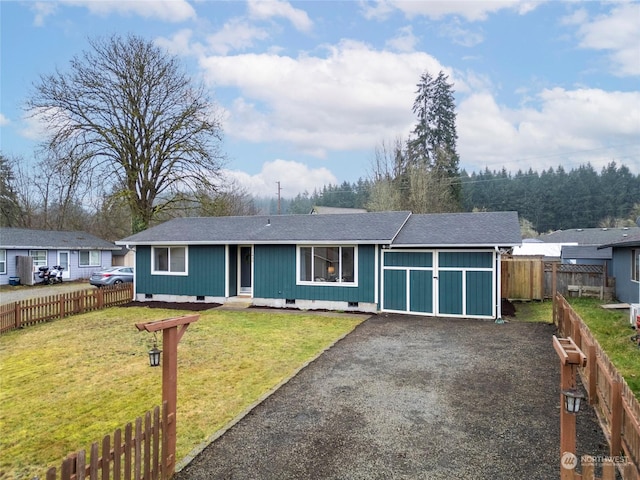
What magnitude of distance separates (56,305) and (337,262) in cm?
987

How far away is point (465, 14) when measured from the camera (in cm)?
1345

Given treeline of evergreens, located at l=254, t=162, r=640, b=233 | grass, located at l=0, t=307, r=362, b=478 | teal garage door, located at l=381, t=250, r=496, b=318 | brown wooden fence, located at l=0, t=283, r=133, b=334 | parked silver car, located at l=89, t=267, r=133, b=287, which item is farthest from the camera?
treeline of evergreens, located at l=254, t=162, r=640, b=233

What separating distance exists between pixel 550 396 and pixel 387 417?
2769mm

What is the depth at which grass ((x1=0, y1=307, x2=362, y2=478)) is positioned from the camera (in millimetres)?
4980

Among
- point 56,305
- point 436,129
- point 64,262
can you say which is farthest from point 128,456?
point 436,129

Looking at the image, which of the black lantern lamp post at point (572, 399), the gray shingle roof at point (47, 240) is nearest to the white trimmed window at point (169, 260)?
the gray shingle roof at point (47, 240)

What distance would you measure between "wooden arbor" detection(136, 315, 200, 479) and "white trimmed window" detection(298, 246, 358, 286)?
1008 centimetres

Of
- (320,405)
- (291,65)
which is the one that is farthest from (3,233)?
(320,405)

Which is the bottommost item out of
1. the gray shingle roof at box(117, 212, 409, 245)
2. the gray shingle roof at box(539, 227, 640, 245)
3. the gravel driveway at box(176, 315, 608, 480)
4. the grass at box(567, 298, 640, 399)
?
the grass at box(567, 298, 640, 399)

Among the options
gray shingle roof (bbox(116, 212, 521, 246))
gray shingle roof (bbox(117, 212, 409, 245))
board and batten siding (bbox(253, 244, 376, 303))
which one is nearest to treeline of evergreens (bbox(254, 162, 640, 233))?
gray shingle roof (bbox(117, 212, 409, 245))

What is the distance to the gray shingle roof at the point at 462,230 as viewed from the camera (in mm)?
12484

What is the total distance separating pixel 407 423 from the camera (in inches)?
203

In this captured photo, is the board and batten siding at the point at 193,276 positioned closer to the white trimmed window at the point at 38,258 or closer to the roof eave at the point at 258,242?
the roof eave at the point at 258,242

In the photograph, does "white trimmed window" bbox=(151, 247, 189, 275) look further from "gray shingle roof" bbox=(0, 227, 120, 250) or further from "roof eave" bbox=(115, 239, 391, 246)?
"gray shingle roof" bbox=(0, 227, 120, 250)
